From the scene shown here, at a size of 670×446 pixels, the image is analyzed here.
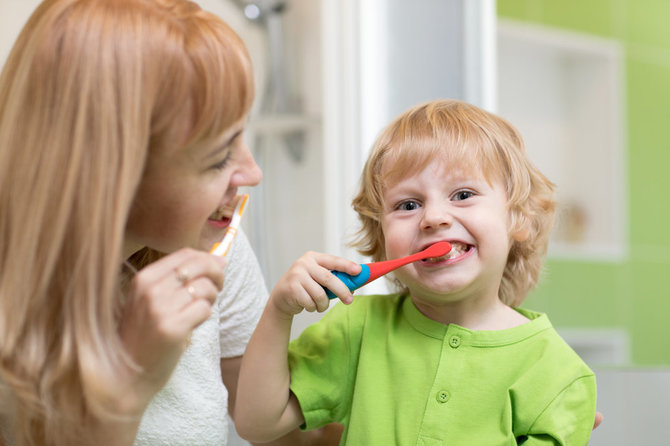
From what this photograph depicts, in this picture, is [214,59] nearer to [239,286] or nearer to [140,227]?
[140,227]

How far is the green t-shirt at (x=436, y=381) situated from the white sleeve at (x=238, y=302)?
4.9 inches

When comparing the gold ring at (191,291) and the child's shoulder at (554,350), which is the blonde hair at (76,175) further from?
the child's shoulder at (554,350)

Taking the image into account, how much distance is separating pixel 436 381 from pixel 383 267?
0.12 metres

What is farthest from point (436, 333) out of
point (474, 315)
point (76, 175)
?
point (76, 175)

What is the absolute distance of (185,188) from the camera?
617 mm

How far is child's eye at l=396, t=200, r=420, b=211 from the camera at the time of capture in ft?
2.51

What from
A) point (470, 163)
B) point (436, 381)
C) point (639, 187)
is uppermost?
point (470, 163)

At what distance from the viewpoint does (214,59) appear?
602 millimetres

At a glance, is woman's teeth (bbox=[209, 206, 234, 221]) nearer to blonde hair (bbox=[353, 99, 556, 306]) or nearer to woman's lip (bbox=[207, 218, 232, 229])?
woman's lip (bbox=[207, 218, 232, 229])

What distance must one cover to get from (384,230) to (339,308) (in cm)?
11

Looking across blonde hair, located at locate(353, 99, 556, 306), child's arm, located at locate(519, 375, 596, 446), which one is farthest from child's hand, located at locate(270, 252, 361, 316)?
child's arm, located at locate(519, 375, 596, 446)

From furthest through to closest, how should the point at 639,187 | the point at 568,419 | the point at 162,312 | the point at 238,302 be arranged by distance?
the point at 639,187, the point at 238,302, the point at 568,419, the point at 162,312

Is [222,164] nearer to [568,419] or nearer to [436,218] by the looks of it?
[436,218]

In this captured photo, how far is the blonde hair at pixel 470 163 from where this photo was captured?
76cm
